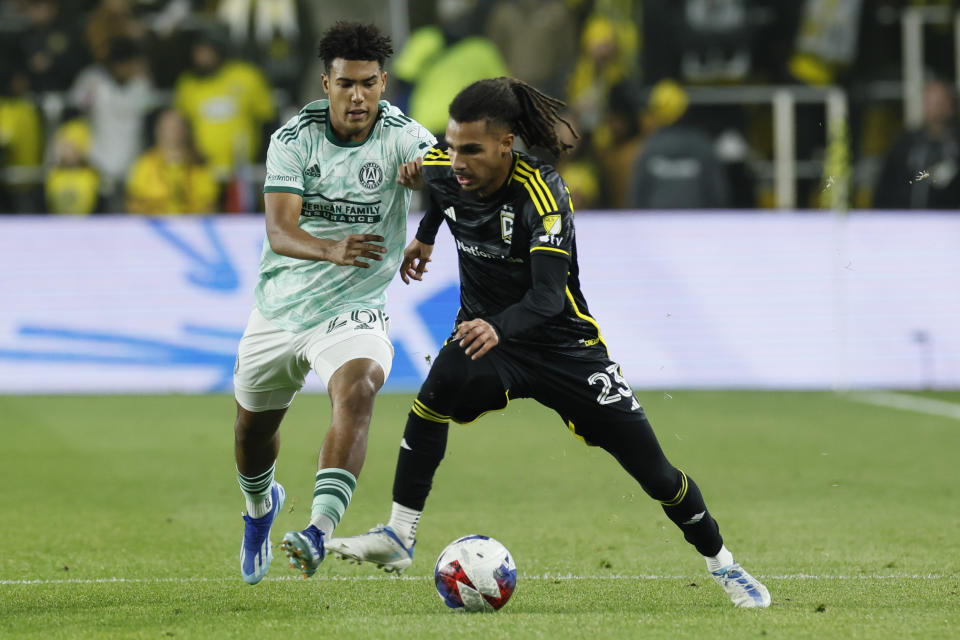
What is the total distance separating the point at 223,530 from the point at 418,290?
607cm

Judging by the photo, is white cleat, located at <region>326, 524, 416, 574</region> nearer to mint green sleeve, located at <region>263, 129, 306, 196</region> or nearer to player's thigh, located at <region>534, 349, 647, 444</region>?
player's thigh, located at <region>534, 349, 647, 444</region>

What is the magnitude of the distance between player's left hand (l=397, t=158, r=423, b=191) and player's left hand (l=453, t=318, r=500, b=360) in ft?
2.89

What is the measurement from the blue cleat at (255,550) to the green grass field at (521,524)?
63mm

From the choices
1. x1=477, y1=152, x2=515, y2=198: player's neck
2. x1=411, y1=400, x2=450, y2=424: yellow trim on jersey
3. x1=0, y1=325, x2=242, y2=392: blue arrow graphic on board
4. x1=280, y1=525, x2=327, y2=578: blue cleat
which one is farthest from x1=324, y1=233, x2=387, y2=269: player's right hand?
x1=0, y1=325, x2=242, y2=392: blue arrow graphic on board

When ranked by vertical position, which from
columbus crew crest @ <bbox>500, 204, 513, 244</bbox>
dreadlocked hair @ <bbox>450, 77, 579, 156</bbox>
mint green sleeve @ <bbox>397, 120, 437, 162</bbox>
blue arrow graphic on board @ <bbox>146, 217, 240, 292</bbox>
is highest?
dreadlocked hair @ <bbox>450, 77, 579, 156</bbox>

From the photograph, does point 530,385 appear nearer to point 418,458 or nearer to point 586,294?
point 418,458

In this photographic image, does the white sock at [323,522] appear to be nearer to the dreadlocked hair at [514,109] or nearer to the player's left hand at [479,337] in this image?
the player's left hand at [479,337]

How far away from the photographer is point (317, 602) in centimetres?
586

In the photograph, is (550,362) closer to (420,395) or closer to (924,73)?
(420,395)

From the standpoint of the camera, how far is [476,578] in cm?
556

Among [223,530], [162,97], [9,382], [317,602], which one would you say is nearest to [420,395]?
[317,602]

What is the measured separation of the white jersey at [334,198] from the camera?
6.20 meters

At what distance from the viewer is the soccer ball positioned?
556 cm

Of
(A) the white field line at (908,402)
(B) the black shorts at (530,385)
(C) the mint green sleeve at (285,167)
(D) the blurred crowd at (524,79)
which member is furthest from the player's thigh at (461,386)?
(D) the blurred crowd at (524,79)
